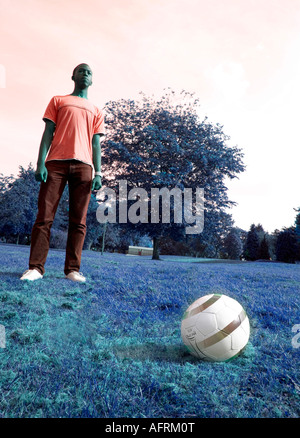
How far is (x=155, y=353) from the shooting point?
2.88 meters

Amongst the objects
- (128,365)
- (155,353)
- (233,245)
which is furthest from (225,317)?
(233,245)

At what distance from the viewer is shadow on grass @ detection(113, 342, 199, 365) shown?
2760mm

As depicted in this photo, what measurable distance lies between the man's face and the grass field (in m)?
3.75

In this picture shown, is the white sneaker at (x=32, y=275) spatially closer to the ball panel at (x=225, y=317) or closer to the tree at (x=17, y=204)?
the ball panel at (x=225, y=317)

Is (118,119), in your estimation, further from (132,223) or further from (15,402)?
(15,402)

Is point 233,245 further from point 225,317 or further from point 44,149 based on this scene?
point 225,317

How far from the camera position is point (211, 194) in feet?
77.1

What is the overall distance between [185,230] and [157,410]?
20.5m

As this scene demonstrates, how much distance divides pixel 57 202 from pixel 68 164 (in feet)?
2.33

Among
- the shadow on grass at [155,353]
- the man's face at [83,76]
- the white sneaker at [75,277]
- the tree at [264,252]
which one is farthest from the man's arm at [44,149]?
the tree at [264,252]

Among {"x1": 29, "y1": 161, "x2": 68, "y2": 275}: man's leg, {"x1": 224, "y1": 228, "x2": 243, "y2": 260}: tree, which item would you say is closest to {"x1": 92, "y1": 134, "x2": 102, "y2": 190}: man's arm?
{"x1": 29, "y1": 161, "x2": 68, "y2": 275}: man's leg

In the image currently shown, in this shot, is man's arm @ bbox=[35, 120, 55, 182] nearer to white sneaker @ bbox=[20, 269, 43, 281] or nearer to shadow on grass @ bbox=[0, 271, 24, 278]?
white sneaker @ bbox=[20, 269, 43, 281]

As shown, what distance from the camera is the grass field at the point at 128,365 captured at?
1.96 m
